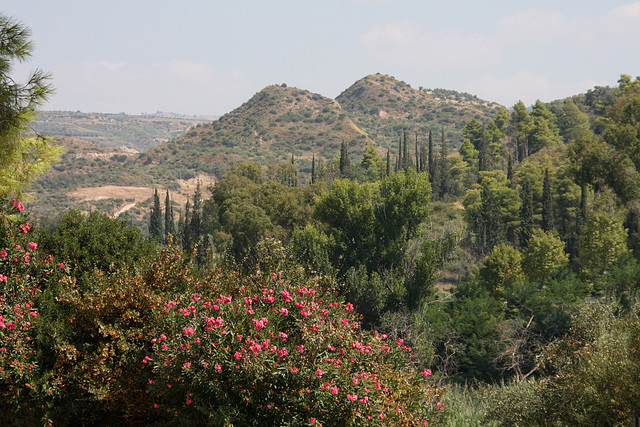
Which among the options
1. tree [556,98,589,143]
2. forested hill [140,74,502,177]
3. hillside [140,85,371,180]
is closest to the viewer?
tree [556,98,589,143]

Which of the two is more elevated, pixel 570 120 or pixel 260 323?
pixel 570 120

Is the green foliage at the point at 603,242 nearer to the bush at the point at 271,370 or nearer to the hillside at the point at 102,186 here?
the bush at the point at 271,370

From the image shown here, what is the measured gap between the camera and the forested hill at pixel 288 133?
15138 cm

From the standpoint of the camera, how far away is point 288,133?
567 ft

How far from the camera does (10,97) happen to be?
9289 millimetres

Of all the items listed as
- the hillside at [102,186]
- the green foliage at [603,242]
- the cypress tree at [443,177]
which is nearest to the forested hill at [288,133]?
the hillside at [102,186]

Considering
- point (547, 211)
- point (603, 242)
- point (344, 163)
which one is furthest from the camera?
point (344, 163)

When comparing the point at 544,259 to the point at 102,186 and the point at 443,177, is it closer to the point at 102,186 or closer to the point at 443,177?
the point at 443,177

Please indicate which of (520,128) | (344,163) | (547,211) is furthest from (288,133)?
(547,211)

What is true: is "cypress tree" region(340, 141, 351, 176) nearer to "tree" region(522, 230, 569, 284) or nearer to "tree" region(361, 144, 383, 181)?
"tree" region(361, 144, 383, 181)

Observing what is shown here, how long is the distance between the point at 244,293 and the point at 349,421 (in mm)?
2712

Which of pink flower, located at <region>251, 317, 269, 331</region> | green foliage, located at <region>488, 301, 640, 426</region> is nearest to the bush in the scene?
pink flower, located at <region>251, 317, 269, 331</region>

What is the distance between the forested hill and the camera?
15138 cm

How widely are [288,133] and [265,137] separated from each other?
8.62 metres
